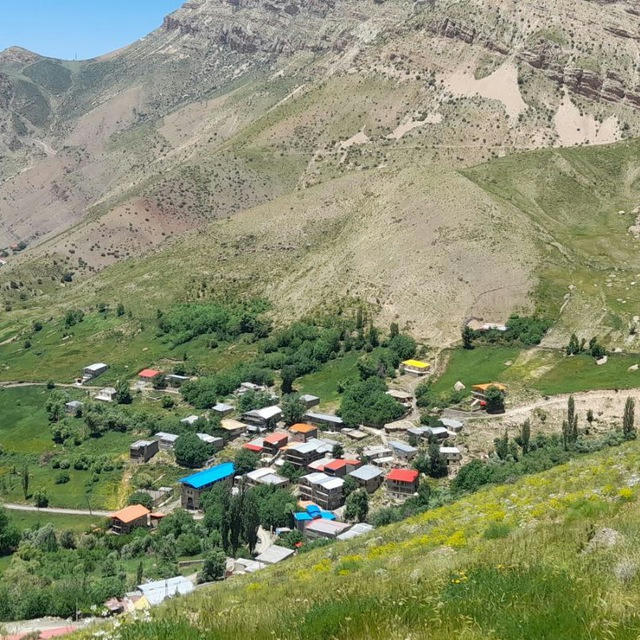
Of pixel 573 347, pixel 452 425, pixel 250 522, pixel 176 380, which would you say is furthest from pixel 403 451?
pixel 176 380

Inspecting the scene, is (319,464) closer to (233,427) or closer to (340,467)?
(340,467)

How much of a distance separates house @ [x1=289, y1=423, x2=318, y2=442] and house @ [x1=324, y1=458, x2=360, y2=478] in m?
7.21

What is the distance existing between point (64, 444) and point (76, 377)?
1934 centimetres

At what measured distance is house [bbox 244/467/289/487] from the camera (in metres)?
61.6

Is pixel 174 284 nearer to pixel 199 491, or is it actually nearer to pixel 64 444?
pixel 64 444

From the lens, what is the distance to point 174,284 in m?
115

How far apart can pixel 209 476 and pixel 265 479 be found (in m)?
4.88

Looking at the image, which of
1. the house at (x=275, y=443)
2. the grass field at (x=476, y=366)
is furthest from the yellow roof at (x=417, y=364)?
the house at (x=275, y=443)

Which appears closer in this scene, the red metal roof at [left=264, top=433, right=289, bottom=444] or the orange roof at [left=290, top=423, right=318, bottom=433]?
the red metal roof at [left=264, top=433, right=289, bottom=444]

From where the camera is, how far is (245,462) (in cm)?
6556

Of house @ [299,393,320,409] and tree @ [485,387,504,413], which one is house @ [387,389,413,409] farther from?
tree @ [485,387,504,413]

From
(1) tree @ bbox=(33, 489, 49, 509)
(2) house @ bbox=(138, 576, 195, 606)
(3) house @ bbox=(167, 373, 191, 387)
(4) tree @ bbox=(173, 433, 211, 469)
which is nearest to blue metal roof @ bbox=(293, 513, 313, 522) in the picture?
(2) house @ bbox=(138, 576, 195, 606)

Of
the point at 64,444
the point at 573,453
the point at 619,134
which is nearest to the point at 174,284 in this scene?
the point at 64,444

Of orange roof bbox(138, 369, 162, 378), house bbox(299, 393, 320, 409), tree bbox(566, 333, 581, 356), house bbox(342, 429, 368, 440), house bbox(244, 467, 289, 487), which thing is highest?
tree bbox(566, 333, 581, 356)
